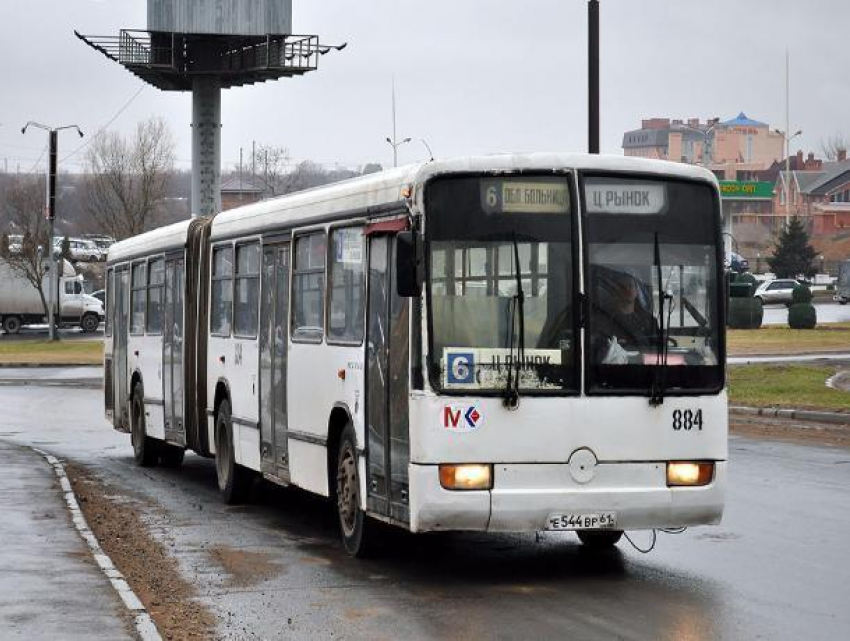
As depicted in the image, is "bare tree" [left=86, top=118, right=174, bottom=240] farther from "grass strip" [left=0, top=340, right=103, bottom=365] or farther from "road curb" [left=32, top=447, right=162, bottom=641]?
"road curb" [left=32, top=447, right=162, bottom=641]

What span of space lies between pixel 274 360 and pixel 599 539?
12.3 feet

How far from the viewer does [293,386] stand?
14.6 m

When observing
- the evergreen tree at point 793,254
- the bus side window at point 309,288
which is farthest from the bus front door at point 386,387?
the evergreen tree at point 793,254

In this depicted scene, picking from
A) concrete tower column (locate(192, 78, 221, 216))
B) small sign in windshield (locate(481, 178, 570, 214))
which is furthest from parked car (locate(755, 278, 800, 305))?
small sign in windshield (locate(481, 178, 570, 214))

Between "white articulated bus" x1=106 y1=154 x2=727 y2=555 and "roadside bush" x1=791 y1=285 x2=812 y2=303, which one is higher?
"roadside bush" x1=791 y1=285 x2=812 y2=303

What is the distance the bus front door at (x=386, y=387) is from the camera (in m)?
11.5

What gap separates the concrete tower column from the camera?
257 ft

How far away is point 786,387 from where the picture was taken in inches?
1294

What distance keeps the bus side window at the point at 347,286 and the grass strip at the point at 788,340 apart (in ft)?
114

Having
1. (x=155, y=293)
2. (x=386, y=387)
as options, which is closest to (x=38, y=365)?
(x=155, y=293)

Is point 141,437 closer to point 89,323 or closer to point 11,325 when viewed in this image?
point 89,323

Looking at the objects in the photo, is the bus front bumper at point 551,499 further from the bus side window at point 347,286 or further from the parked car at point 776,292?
the parked car at point 776,292

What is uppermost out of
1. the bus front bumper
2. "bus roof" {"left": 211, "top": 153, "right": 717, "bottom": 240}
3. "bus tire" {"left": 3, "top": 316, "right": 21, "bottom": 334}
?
"bus roof" {"left": 211, "top": 153, "right": 717, "bottom": 240}

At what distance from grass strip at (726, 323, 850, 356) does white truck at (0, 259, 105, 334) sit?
34.6m
